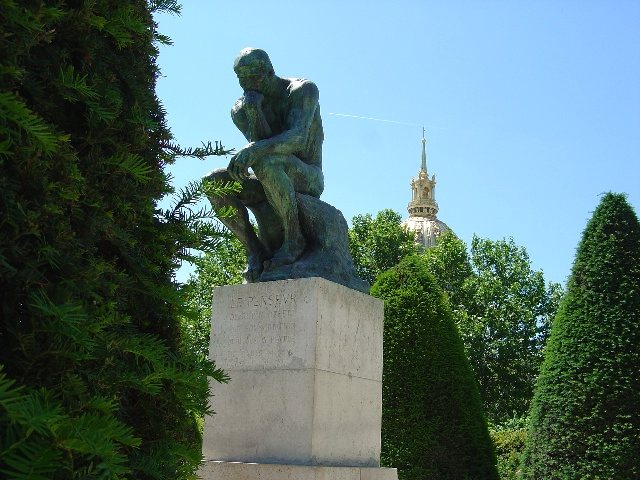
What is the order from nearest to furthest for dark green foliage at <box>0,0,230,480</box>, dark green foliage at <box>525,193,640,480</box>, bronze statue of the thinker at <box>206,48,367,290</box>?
dark green foliage at <box>0,0,230,480</box> → bronze statue of the thinker at <box>206,48,367,290</box> → dark green foliage at <box>525,193,640,480</box>

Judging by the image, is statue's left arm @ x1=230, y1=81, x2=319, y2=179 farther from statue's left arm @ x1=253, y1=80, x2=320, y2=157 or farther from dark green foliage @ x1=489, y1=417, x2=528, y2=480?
dark green foliage @ x1=489, y1=417, x2=528, y2=480

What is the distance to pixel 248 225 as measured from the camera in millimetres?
7484

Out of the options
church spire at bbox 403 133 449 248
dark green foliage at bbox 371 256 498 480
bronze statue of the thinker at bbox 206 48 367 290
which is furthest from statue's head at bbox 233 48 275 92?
church spire at bbox 403 133 449 248

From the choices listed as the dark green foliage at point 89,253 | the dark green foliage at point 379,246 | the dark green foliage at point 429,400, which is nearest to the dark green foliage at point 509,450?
the dark green foliage at point 429,400

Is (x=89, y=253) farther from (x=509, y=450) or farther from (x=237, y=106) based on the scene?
(x=509, y=450)

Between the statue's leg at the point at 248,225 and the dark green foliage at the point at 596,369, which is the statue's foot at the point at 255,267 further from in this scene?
the dark green foliage at the point at 596,369

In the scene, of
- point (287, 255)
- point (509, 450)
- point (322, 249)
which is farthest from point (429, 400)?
point (287, 255)

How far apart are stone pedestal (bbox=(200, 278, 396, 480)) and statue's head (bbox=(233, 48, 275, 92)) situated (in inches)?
77.0

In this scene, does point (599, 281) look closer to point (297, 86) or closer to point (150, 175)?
point (297, 86)

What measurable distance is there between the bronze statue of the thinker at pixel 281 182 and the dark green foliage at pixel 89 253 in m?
3.81

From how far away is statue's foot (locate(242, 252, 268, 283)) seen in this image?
7246 millimetres

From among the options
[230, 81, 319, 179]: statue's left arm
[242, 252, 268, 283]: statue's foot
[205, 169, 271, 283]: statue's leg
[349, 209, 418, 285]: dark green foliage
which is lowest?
[242, 252, 268, 283]: statue's foot

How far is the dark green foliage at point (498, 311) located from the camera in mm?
37031

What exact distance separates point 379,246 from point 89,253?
125ft
